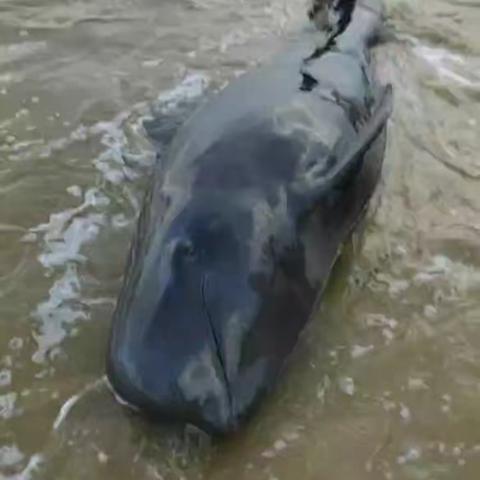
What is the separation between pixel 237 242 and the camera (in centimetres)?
343

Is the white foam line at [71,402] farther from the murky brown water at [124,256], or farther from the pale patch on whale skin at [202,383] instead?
the pale patch on whale skin at [202,383]

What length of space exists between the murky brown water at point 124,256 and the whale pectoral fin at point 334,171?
0.44 meters

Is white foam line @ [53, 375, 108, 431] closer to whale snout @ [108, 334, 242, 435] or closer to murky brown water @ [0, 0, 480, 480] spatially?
murky brown water @ [0, 0, 480, 480]

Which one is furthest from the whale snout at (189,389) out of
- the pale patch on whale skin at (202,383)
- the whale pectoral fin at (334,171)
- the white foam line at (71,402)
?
the whale pectoral fin at (334,171)

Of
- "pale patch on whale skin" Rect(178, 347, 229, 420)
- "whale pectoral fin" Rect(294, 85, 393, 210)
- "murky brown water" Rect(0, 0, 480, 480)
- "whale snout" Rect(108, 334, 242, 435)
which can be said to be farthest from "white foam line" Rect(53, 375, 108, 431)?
"whale pectoral fin" Rect(294, 85, 393, 210)

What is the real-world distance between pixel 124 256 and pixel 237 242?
2.58 feet

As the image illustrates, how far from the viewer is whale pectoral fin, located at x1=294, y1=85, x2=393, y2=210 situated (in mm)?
3656

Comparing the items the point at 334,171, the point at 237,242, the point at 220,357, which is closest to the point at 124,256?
the point at 237,242

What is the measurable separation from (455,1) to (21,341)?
390 centimetres

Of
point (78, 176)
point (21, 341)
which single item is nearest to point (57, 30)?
point (78, 176)

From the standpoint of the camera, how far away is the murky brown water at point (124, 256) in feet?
10.8

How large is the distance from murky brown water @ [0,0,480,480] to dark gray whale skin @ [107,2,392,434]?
166 millimetres

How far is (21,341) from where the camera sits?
368 cm

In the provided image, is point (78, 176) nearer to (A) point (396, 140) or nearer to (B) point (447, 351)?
(A) point (396, 140)
